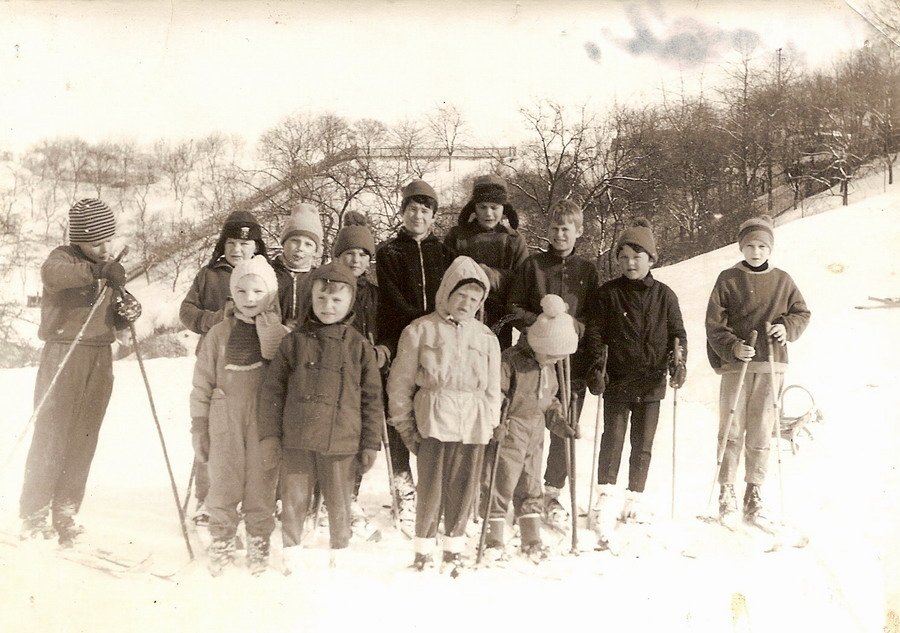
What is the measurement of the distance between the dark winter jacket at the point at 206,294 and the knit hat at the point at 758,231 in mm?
2728

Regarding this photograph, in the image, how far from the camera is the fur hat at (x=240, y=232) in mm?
3779

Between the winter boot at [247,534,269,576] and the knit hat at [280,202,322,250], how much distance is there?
1.44 m

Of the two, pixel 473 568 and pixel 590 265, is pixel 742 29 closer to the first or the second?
pixel 590 265

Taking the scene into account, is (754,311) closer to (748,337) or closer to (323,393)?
(748,337)

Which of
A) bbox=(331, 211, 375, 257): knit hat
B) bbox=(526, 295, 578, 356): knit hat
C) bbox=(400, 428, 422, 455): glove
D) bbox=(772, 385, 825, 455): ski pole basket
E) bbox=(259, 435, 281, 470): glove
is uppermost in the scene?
bbox=(331, 211, 375, 257): knit hat

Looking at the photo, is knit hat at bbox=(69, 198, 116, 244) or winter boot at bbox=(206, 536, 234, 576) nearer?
winter boot at bbox=(206, 536, 234, 576)

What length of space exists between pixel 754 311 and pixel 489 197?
1537mm

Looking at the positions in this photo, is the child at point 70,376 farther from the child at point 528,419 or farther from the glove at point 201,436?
the child at point 528,419

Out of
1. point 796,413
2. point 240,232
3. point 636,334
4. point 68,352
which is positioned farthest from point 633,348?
point 68,352

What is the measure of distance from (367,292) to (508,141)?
4.31 ft

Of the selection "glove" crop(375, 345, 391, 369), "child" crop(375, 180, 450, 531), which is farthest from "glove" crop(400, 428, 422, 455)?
"child" crop(375, 180, 450, 531)

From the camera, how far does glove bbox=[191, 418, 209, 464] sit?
11.1 feet

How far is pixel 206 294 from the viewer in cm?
378

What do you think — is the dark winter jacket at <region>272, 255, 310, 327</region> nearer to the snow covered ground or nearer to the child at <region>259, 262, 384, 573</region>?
the child at <region>259, 262, 384, 573</region>
